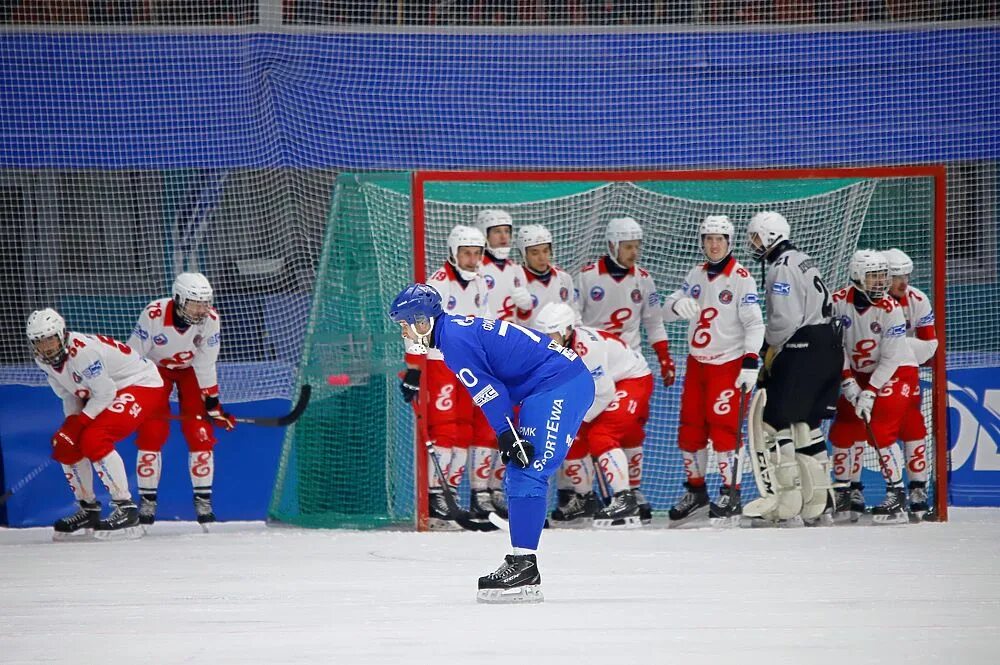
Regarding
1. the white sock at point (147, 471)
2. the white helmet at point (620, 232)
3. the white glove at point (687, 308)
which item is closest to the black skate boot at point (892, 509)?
the white glove at point (687, 308)

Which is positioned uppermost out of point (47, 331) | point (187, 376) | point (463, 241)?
point (463, 241)

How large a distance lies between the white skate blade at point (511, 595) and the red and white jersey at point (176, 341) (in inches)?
131

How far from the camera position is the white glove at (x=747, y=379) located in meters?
7.45

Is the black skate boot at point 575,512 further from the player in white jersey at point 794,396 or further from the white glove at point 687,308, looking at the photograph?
the white glove at point 687,308

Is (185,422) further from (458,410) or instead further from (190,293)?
(458,410)

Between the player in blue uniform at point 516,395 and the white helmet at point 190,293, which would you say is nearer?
the player in blue uniform at point 516,395

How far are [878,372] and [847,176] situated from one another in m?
1.09

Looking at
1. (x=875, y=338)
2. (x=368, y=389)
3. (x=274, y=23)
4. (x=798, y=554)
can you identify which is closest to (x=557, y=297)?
(x=368, y=389)

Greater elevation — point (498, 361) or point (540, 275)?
point (540, 275)

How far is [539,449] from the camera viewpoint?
16.4 ft

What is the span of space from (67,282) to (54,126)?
1.26 metres

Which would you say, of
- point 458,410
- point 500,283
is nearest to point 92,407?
point 458,410

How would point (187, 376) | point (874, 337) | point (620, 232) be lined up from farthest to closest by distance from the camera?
point (620, 232)
point (187, 376)
point (874, 337)

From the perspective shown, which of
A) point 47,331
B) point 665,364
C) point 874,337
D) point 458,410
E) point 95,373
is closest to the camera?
point 47,331
